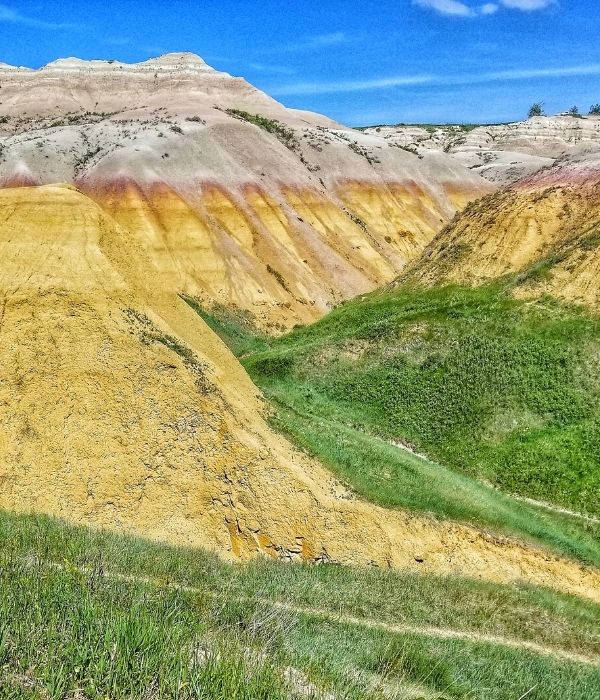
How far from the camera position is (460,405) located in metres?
26.0

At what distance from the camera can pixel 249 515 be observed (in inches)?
591

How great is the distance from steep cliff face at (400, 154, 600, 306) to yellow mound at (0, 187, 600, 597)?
1669 cm

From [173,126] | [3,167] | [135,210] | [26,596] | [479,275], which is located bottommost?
[26,596]

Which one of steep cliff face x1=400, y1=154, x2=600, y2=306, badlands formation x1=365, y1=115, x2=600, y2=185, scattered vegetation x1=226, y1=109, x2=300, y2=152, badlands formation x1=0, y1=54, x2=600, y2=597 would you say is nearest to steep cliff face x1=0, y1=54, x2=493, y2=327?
scattered vegetation x1=226, y1=109, x2=300, y2=152

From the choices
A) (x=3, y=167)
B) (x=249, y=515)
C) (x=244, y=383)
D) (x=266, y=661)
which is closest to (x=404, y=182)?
(x=3, y=167)

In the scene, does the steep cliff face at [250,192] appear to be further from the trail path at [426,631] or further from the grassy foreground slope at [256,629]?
the trail path at [426,631]

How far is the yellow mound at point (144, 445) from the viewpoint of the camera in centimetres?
1455

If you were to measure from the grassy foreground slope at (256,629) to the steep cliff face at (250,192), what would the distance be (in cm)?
2714

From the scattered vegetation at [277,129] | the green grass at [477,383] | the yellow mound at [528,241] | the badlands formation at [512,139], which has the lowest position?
the green grass at [477,383]

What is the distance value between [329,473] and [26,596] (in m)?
A: 11.2

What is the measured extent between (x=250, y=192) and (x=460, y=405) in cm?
2876

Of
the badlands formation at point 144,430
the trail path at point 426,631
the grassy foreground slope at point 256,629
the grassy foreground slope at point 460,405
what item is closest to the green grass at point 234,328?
the grassy foreground slope at point 460,405

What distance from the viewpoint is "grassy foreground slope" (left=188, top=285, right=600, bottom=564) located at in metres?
18.8

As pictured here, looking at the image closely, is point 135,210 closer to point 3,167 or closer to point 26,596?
point 3,167
